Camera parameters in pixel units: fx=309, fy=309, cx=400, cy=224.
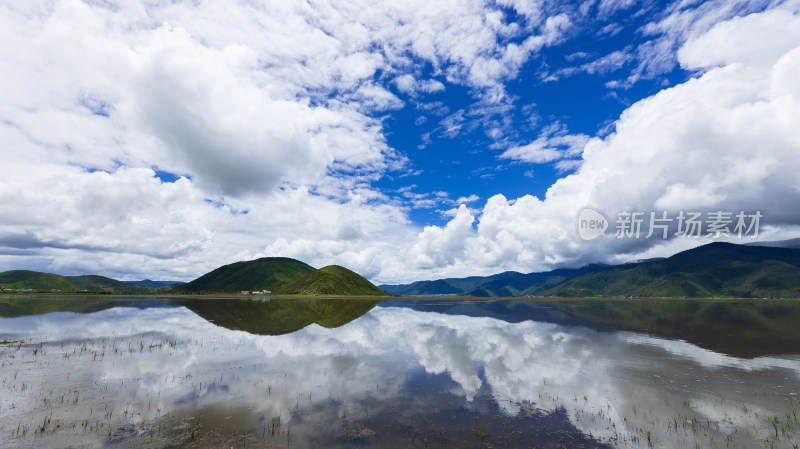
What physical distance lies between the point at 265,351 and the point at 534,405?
35.5 meters

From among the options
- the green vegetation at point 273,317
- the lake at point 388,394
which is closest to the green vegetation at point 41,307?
the green vegetation at point 273,317

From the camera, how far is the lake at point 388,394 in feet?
63.5

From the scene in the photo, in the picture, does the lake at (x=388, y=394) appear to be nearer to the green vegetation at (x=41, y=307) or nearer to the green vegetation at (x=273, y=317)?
the green vegetation at (x=273, y=317)

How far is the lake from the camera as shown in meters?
19.4

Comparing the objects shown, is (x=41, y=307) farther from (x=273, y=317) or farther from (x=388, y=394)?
(x=388, y=394)

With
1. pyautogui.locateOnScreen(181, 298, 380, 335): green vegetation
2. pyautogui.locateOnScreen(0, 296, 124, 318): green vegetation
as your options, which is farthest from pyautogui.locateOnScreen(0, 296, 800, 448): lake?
pyautogui.locateOnScreen(0, 296, 124, 318): green vegetation

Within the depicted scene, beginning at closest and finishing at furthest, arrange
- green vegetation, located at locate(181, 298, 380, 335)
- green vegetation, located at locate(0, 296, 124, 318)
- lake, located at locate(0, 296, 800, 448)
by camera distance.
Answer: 1. lake, located at locate(0, 296, 800, 448)
2. green vegetation, located at locate(181, 298, 380, 335)
3. green vegetation, located at locate(0, 296, 124, 318)

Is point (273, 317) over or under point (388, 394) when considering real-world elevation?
over

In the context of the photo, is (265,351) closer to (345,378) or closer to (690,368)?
(345,378)

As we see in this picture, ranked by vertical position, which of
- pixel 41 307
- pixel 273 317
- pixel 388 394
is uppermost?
pixel 41 307

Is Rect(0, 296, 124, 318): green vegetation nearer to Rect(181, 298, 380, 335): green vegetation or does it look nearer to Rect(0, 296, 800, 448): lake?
Rect(181, 298, 380, 335): green vegetation

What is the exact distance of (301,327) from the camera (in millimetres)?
Result: 69562

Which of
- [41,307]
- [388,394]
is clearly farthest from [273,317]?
[41,307]

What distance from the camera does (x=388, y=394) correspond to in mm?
27656
